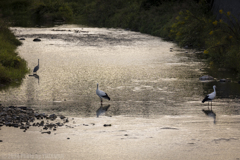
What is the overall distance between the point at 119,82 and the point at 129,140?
7.55 m

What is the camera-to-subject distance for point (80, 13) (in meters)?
Answer: 71.6

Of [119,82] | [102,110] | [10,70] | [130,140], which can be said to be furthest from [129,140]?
[10,70]

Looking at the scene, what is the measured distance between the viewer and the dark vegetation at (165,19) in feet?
68.5

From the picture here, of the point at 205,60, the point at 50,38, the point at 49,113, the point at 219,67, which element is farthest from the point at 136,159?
the point at 50,38

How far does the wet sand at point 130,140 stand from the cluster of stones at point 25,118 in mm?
220

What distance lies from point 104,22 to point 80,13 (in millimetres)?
17710

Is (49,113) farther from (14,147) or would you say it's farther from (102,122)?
(14,147)

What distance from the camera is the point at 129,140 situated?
9.52 metres

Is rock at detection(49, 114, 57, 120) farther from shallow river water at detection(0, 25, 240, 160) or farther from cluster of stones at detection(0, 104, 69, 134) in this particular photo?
shallow river water at detection(0, 25, 240, 160)

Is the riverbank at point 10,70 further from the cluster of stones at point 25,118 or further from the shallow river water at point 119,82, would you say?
the cluster of stones at point 25,118

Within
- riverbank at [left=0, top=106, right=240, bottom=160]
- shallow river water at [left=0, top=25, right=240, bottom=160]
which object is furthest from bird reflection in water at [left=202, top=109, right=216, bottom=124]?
riverbank at [left=0, top=106, right=240, bottom=160]

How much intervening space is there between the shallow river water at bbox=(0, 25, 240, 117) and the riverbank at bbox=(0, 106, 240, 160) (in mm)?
1046

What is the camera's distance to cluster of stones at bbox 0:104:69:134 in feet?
34.2

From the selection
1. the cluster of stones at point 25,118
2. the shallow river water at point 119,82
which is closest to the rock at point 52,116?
the cluster of stones at point 25,118
